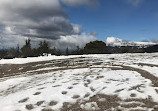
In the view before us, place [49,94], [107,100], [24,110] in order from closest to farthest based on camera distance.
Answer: [24,110] → [107,100] → [49,94]

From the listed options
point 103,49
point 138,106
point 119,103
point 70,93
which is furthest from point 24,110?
point 103,49

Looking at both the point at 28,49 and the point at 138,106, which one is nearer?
the point at 138,106

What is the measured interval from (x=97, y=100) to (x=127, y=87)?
321cm

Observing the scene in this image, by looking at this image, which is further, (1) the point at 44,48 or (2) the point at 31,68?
(1) the point at 44,48

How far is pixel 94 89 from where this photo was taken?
10867 millimetres

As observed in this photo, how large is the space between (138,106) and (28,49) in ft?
276

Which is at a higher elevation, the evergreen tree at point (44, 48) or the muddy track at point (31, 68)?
the evergreen tree at point (44, 48)

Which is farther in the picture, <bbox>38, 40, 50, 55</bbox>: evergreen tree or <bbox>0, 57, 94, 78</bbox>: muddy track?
<bbox>38, 40, 50, 55</bbox>: evergreen tree

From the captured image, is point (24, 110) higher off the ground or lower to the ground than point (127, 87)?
lower

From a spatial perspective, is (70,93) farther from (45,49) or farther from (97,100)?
(45,49)

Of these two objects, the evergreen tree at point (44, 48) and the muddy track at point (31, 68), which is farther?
the evergreen tree at point (44, 48)

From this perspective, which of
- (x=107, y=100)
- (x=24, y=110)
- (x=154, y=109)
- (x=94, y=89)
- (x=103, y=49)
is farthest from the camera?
(x=103, y=49)

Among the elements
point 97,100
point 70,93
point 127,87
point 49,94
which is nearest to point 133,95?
point 127,87

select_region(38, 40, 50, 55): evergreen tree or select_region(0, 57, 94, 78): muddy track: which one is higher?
select_region(38, 40, 50, 55): evergreen tree
